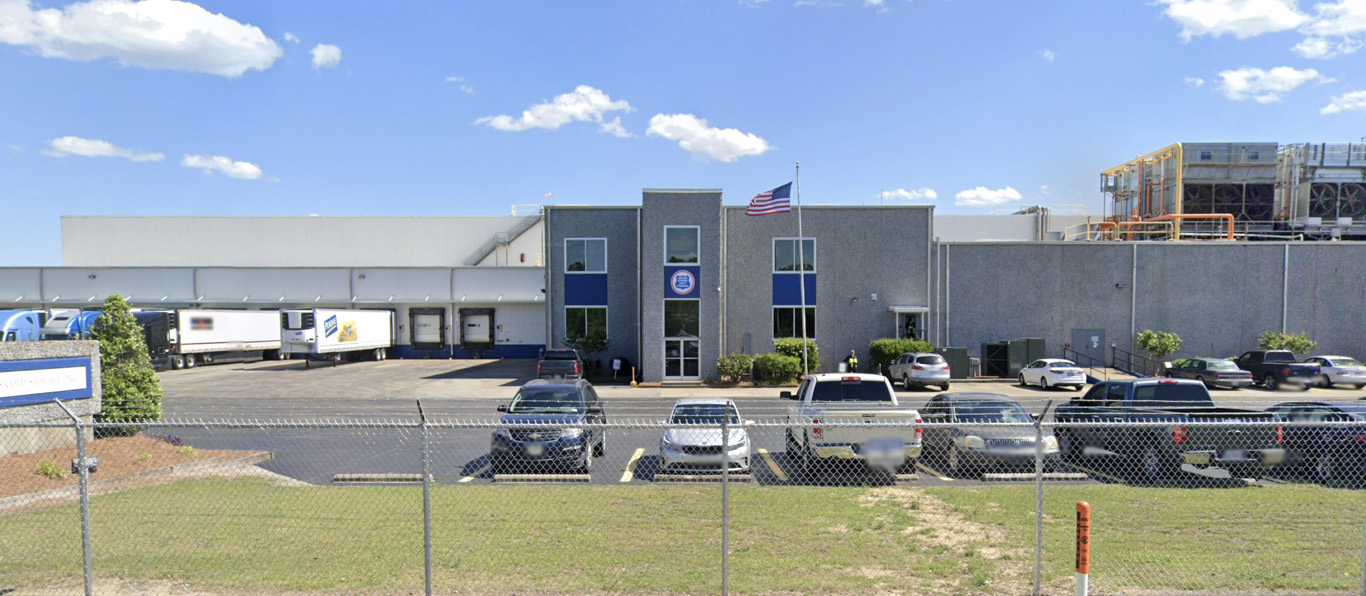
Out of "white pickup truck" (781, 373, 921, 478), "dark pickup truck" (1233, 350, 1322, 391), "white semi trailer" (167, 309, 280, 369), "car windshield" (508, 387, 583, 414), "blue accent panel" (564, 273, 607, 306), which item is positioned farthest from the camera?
"white semi trailer" (167, 309, 280, 369)

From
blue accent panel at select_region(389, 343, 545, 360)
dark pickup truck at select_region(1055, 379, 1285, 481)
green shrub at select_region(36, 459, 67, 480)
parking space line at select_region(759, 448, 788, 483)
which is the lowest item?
blue accent panel at select_region(389, 343, 545, 360)

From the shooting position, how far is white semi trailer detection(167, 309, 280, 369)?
123 feet

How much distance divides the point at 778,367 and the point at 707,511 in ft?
73.0

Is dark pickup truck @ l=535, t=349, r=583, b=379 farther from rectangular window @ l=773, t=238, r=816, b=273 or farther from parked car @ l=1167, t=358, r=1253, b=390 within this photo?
parked car @ l=1167, t=358, r=1253, b=390

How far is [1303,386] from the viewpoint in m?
28.2

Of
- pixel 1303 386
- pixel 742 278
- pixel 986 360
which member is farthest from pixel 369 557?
pixel 1303 386

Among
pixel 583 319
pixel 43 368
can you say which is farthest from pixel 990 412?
pixel 583 319

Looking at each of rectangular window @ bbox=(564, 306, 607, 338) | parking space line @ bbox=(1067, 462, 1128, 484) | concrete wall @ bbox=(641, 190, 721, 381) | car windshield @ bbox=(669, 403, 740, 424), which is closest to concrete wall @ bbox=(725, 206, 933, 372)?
concrete wall @ bbox=(641, 190, 721, 381)

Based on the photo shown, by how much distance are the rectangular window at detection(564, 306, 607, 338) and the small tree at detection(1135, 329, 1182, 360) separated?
24543 millimetres

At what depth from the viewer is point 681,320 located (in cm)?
3197

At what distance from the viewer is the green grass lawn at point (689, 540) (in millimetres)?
6898

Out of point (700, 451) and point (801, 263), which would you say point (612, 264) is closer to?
point (801, 263)

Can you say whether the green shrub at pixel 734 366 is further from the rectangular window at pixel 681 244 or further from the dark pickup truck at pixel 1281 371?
the dark pickup truck at pixel 1281 371

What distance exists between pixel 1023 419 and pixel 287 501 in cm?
1196
